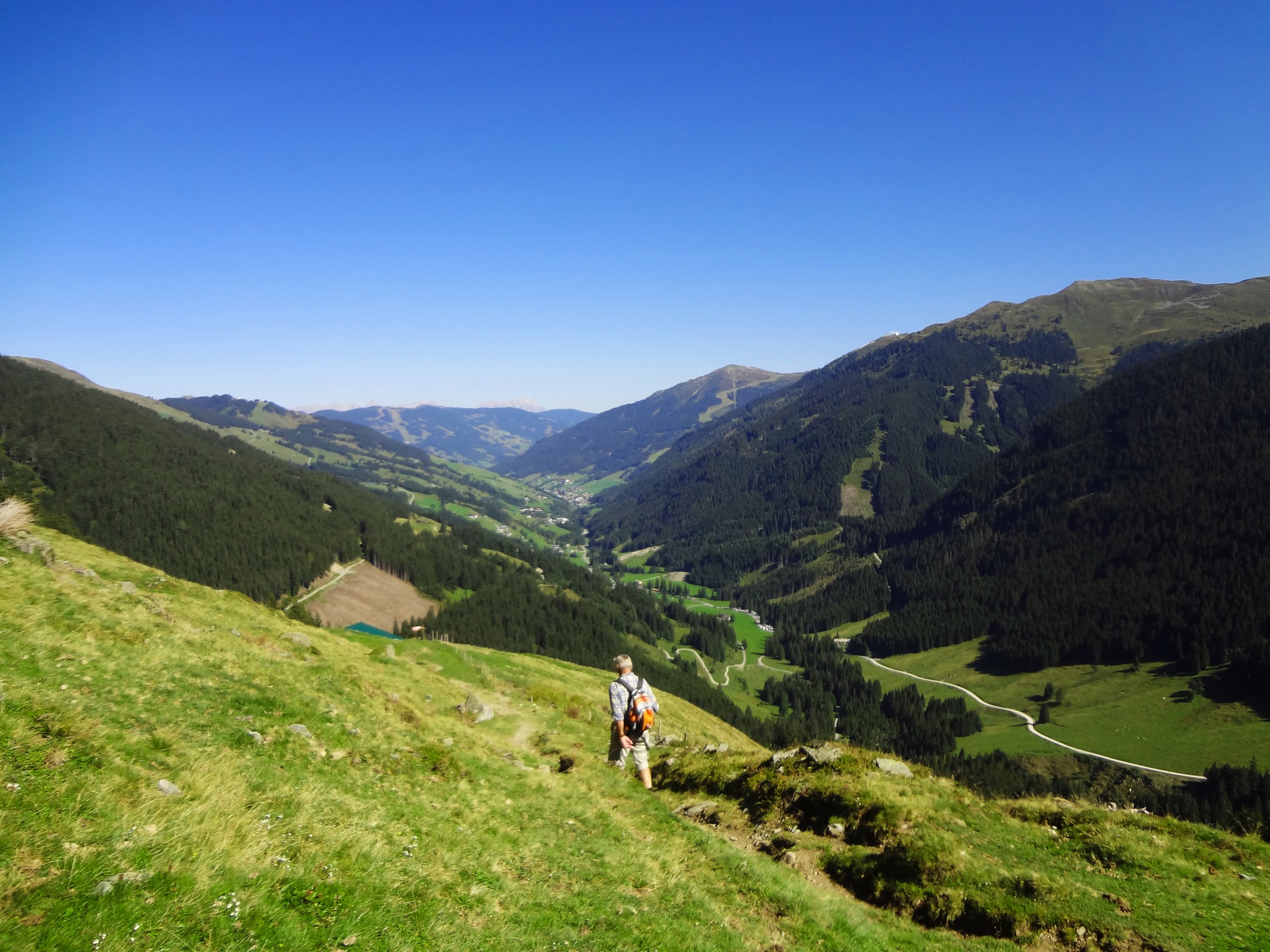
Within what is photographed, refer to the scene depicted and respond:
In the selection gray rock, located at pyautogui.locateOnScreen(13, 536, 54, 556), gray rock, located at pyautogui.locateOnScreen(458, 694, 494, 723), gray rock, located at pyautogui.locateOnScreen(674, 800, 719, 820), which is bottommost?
gray rock, located at pyautogui.locateOnScreen(458, 694, 494, 723)

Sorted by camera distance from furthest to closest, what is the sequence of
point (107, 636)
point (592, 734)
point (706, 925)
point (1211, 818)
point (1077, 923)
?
point (1211, 818), point (592, 734), point (107, 636), point (1077, 923), point (706, 925)

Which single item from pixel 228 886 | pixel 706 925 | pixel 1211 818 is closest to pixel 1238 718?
pixel 1211 818

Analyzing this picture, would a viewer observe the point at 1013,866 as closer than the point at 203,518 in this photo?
Yes

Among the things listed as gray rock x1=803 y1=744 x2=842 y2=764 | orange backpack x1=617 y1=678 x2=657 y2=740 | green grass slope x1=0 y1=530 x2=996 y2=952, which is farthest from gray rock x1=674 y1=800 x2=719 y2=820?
gray rock x1=803 y1=744 x2=842 y2=764

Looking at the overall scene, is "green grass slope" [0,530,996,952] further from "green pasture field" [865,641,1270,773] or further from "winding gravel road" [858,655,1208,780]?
"green pasture field" [865,641,1270,773]

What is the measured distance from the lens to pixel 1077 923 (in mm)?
13156

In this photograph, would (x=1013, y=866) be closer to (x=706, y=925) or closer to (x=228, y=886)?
(x=706, y=925)

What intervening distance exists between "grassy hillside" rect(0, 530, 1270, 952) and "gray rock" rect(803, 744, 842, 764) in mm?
456

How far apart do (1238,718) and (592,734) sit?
19021cm

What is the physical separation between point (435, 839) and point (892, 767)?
18920 mm

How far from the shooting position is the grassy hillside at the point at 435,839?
8.66 metres

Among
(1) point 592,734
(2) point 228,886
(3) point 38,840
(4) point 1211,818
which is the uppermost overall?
(3) point 38,840

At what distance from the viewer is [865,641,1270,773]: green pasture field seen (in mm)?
130250

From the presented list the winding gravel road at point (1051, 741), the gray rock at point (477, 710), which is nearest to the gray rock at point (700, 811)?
Result: the gray rock at point (477, 710)
